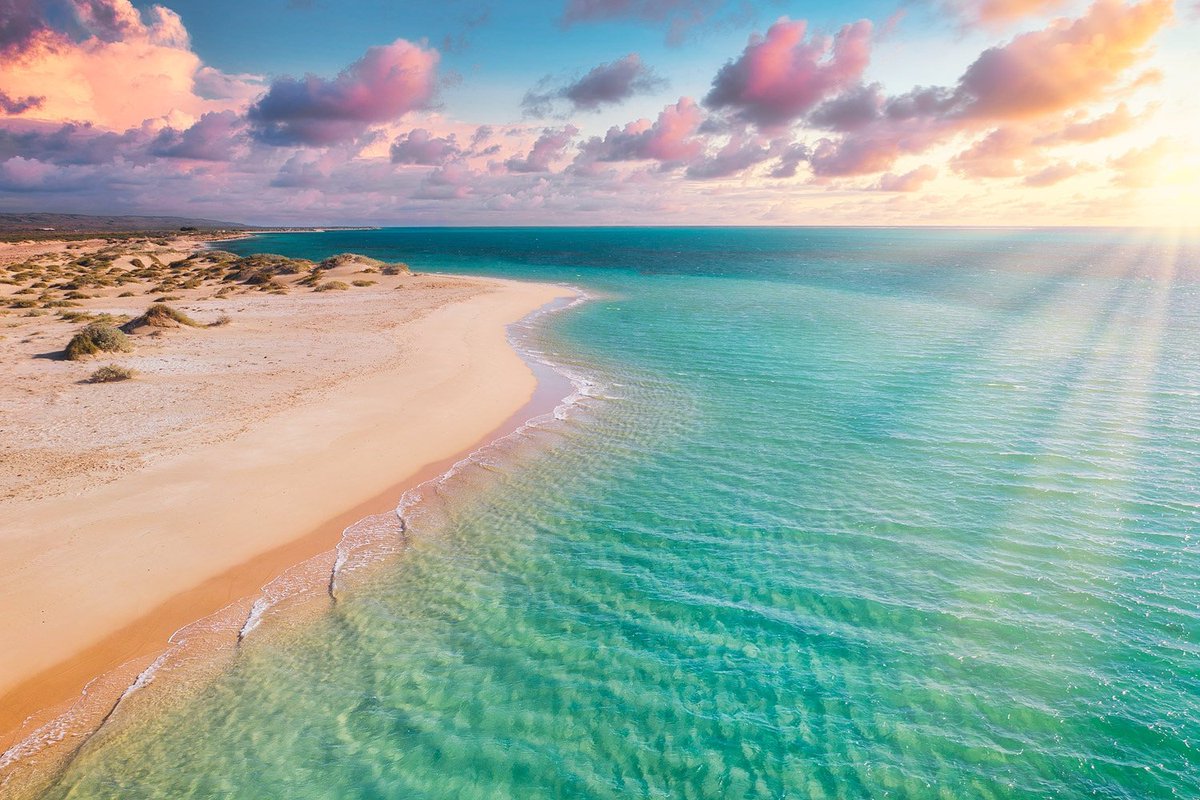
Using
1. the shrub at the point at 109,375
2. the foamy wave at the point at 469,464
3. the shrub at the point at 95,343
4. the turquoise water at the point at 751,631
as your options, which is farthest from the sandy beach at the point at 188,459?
the turquoise water at the point at 751,631

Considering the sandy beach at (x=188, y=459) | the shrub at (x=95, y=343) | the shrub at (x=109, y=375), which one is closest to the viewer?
the sandy beach at (x=188, y=459)

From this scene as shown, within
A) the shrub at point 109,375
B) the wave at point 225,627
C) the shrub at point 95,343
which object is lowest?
the wave at point 225,627

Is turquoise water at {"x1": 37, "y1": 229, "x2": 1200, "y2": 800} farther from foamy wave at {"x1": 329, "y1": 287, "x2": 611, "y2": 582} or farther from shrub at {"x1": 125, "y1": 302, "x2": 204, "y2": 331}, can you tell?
shrub at {"x1": 125, "y1": 302, "x2": 204, "y2": 331}

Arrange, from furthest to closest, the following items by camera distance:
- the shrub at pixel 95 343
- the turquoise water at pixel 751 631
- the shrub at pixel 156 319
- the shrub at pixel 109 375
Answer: the shrub at pixel 156 319, the shrub at pixel 95 343, the shrub at pixel 109 375, the turquoise water at pixel 751 631

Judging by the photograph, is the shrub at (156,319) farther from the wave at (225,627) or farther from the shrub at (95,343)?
the wave at (225,627)

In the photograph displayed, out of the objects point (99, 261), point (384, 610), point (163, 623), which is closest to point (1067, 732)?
point (384, 610)

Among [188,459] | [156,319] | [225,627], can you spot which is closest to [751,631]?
[225,627]

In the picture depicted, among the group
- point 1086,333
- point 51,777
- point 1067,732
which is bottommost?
point 51,777

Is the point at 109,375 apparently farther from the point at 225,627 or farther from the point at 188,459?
the point at 225,627

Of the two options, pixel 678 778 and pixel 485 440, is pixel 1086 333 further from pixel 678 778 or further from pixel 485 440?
pixel 678 778
